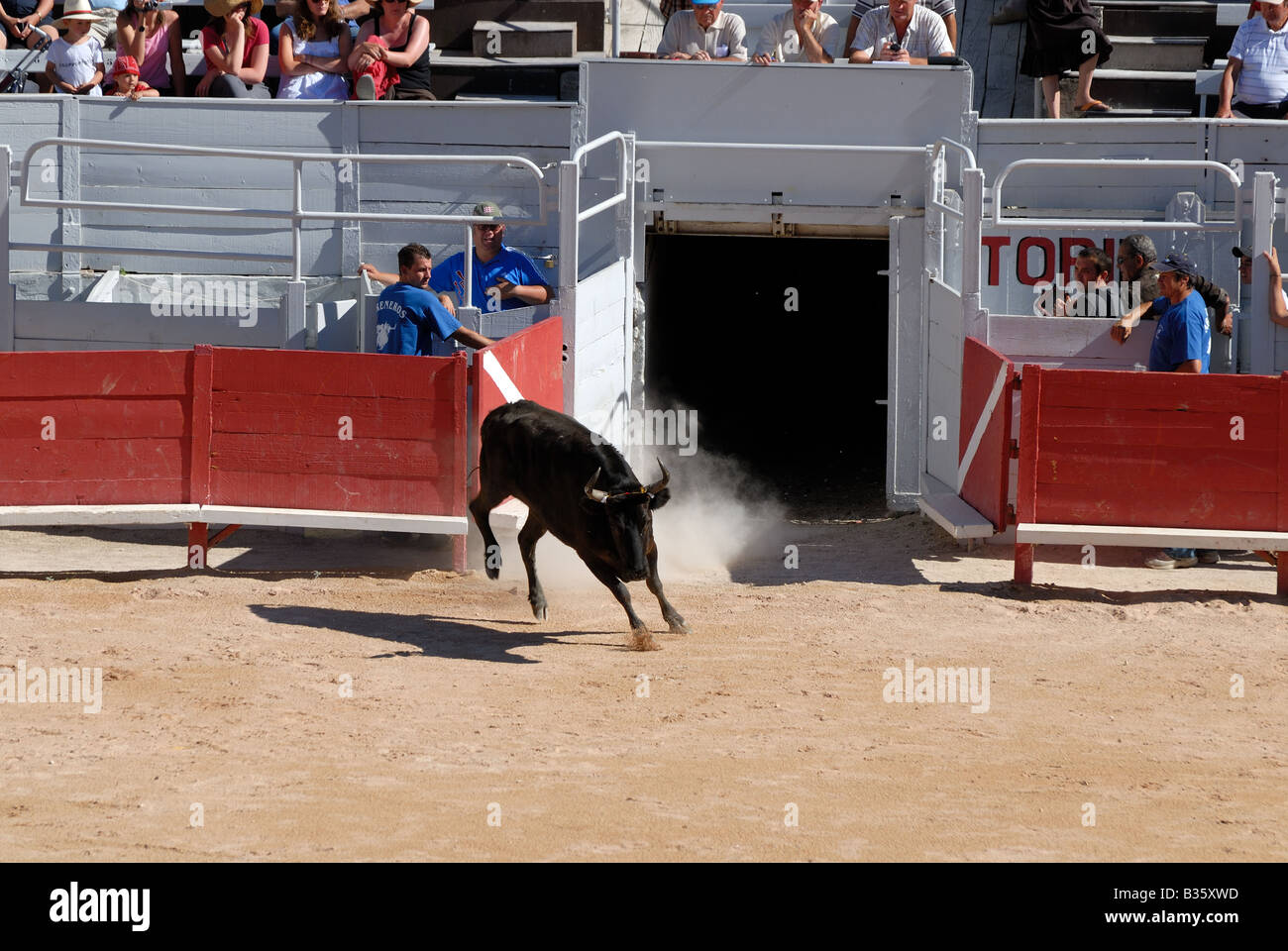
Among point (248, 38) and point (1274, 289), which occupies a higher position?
point (248, 38)

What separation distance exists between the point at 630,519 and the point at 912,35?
23.0ft

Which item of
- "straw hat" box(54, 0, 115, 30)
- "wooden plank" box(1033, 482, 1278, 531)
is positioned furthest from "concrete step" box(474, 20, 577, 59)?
"wooden plank" box(1033, 482, 1278, 531)

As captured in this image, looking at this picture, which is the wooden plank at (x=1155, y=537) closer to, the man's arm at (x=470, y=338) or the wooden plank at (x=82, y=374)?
the man's arm at (x=470, y=338)

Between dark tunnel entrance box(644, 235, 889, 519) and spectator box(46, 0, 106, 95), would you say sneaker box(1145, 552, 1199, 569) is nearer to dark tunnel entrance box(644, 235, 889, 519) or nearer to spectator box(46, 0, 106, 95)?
dark tunnel entrance box(644, 235, 889, 519)

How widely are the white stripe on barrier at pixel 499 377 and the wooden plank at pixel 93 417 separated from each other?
1.87 meters

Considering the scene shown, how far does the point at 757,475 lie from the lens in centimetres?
1473

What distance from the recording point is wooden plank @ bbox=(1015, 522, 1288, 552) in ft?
32.6

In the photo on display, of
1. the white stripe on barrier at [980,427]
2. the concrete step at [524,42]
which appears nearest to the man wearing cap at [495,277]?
the white stripe on barrier at [980,427]

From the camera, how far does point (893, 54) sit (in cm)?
1363

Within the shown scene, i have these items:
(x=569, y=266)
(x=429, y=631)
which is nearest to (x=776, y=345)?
(x=569, y=266)

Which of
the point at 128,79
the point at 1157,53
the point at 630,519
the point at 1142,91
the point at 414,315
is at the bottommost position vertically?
the point at 630,519

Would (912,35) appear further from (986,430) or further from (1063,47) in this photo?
(986,430)

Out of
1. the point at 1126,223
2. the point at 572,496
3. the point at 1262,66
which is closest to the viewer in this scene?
the point at 572,496

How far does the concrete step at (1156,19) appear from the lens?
15.9 m
